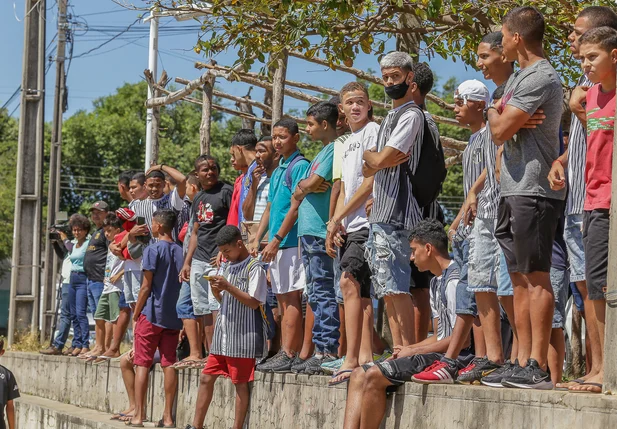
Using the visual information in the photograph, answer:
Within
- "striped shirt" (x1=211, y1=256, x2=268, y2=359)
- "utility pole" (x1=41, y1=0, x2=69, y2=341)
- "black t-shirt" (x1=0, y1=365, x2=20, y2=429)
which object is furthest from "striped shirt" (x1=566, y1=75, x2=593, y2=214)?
"utility pole" (x1=41, y1=0, x2=69, y2=341)

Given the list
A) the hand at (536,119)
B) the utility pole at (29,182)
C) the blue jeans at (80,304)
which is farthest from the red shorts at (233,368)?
the utility pole at (29,182)

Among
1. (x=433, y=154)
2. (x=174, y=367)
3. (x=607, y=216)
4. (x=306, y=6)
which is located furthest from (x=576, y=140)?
(x=174, y=367)

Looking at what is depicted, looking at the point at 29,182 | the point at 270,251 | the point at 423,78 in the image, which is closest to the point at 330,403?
the point at 270,251

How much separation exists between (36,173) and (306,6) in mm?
9511

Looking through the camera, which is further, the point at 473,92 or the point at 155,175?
the point at 155,175

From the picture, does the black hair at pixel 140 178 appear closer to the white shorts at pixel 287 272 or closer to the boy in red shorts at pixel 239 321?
the boy in red shorts at pixel 239 321

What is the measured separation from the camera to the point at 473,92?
7.05 m

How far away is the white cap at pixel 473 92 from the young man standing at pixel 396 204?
12.7 inches

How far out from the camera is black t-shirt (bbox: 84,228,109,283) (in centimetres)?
1287

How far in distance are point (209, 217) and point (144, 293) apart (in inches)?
41.7

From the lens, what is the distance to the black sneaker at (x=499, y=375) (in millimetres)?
5766

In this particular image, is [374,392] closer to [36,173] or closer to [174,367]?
[174,367]

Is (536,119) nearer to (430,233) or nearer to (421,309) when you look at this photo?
(430,233)

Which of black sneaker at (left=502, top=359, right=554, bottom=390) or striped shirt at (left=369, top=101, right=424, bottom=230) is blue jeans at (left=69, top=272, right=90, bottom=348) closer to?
striped shirt at (left=369, top=101, right=424, bottom=230)
